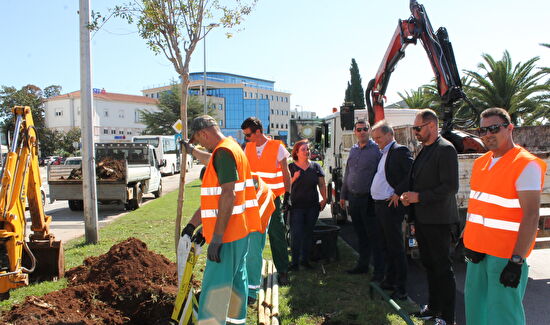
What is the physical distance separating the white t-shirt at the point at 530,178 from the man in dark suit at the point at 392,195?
201 centimetres

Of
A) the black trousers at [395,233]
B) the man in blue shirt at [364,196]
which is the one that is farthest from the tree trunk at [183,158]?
the black trousers at [395,233]

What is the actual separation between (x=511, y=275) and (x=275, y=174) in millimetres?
3279

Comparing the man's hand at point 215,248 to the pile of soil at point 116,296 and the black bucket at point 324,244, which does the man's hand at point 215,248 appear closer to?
the pile of soil at point 116,296

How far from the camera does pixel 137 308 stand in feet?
14.5

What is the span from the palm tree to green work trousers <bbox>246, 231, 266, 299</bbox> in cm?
1956

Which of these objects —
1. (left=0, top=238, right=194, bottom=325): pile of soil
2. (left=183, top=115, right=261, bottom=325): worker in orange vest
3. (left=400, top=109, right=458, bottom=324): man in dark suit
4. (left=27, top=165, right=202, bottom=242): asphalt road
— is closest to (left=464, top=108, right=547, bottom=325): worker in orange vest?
(left=400, top=109, right=458, bottom=324): man in dark suit

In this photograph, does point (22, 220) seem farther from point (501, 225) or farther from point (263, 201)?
point (501, 225)

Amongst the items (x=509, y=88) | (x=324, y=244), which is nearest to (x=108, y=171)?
(x=324, y=244)

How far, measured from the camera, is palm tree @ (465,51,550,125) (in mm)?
20562

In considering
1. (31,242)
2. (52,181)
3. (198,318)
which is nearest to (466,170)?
(198,318)

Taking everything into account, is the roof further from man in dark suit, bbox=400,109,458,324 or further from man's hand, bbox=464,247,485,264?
man's hand, bbox=464,247,485,264

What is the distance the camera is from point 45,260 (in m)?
5.77

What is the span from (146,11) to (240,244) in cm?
346

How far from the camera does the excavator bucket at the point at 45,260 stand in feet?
18.9
